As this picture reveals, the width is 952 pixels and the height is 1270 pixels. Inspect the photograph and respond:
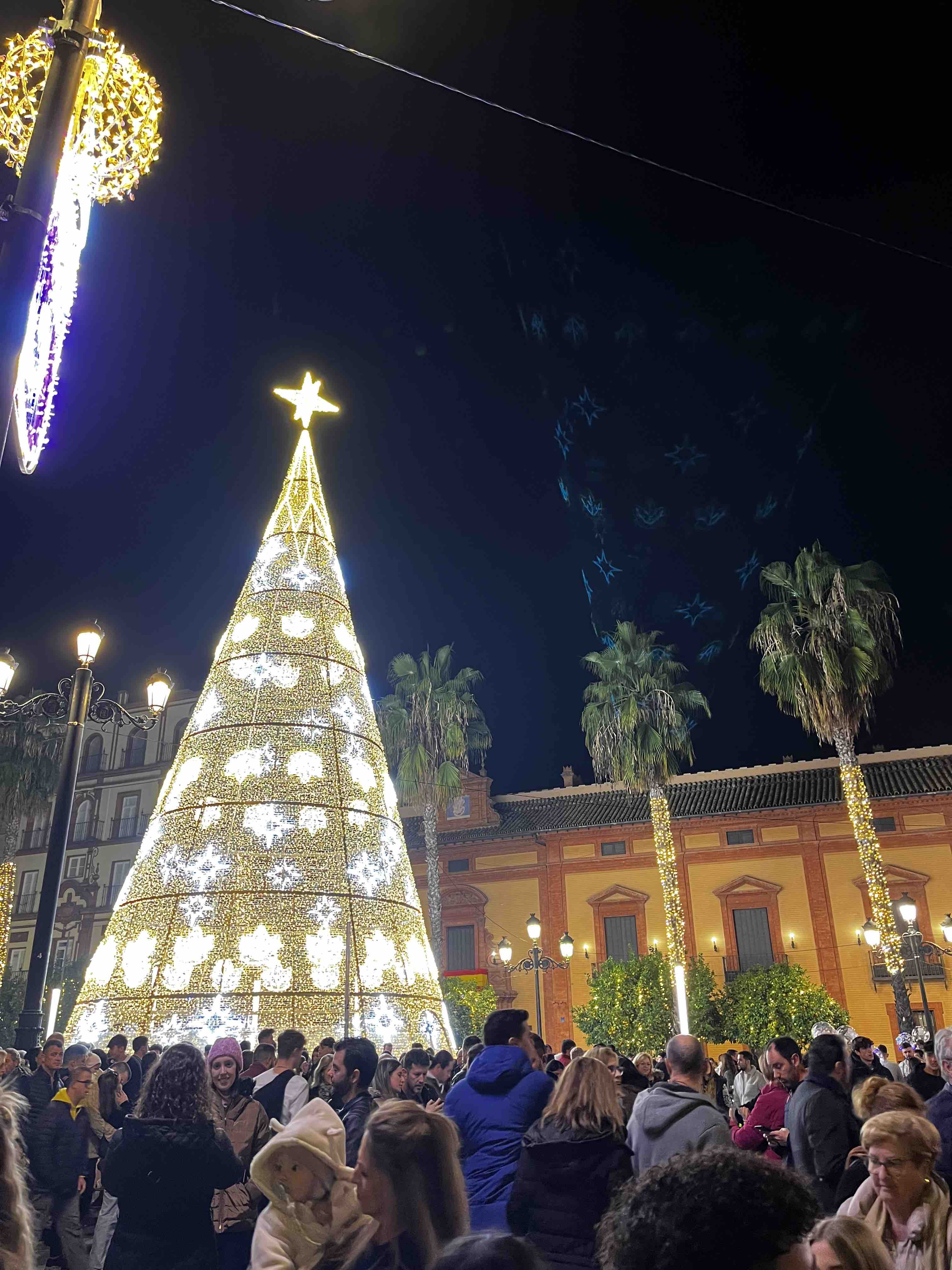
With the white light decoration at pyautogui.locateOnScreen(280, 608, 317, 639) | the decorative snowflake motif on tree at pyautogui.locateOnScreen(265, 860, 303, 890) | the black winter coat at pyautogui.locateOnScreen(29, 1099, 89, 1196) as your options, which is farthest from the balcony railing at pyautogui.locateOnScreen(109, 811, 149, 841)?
the black winter coat at pyautogui.locateOnScreen(29, 1099, 89, 1196)

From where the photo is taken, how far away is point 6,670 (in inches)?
427

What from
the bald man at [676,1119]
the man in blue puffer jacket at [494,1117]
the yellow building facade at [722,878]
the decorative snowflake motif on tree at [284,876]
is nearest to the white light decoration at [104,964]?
the decorative snowflake motif on tree at [284,876]

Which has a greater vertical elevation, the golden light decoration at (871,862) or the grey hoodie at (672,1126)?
the golden light decoration at (871,862)

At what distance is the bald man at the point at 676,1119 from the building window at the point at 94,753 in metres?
47.1

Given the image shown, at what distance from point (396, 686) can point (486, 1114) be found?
1113 inches

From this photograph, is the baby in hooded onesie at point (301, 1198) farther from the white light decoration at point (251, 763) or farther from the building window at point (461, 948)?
the building window at point (461, 948)

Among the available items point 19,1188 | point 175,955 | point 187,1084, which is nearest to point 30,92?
point 187,1084

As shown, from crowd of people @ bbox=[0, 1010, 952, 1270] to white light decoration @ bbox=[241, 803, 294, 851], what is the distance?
198 inches

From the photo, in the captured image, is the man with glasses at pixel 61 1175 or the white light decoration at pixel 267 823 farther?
the white light decoration at pixel 267 823

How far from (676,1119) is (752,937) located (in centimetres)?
3023

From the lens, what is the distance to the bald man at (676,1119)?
4.20 meters

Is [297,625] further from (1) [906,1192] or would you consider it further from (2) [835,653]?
(2) [835,653]

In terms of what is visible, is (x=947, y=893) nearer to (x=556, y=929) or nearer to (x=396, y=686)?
(x=556, y=929)

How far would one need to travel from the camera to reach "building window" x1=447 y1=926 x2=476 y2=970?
116ft
